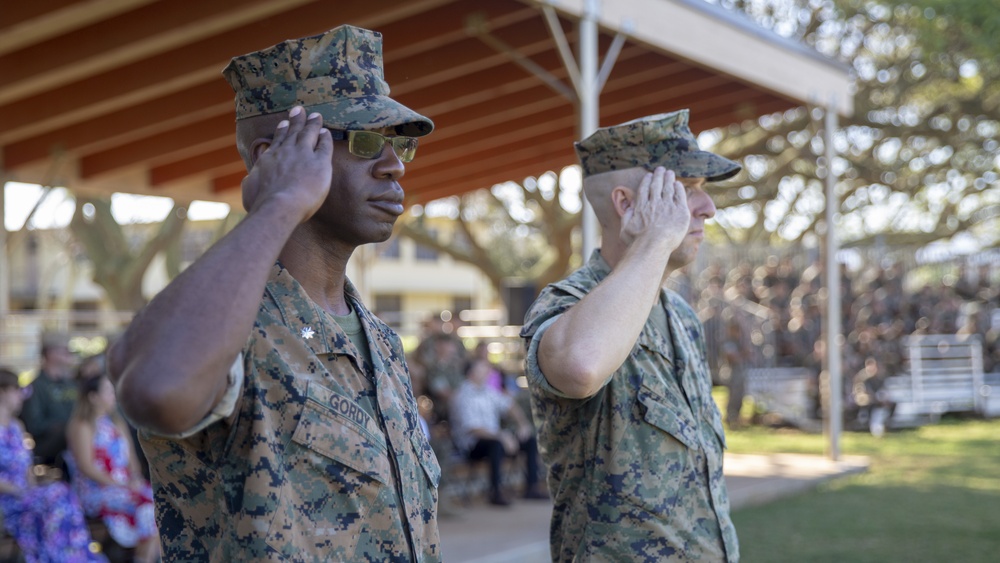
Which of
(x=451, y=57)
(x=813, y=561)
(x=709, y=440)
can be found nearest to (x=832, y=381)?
(x=813, y=561)

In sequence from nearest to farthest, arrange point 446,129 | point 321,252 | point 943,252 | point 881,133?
point 321,252 < point 446,129 < point 943,252 < point 881,133

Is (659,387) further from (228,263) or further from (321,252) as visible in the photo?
(228,263)

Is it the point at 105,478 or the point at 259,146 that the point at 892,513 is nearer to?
the point at 105,478

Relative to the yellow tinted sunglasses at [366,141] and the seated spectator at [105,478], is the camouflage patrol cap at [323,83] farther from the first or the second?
the seated spectator at [105,478]

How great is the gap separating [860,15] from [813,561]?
15.1m

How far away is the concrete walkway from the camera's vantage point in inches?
271

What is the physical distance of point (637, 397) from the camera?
9.02ft

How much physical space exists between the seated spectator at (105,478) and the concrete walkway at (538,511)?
1.80 meters

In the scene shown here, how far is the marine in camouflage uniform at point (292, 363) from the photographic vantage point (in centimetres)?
147

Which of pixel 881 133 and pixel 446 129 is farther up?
pixel 881 133

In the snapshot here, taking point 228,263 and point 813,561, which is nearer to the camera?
point 228,263

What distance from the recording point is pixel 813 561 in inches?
275

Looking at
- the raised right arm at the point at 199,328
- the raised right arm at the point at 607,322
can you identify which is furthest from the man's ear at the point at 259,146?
the raised right arm at the point at 607,322

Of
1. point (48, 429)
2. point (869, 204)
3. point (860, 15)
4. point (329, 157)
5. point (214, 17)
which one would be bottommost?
point (48, 429)
